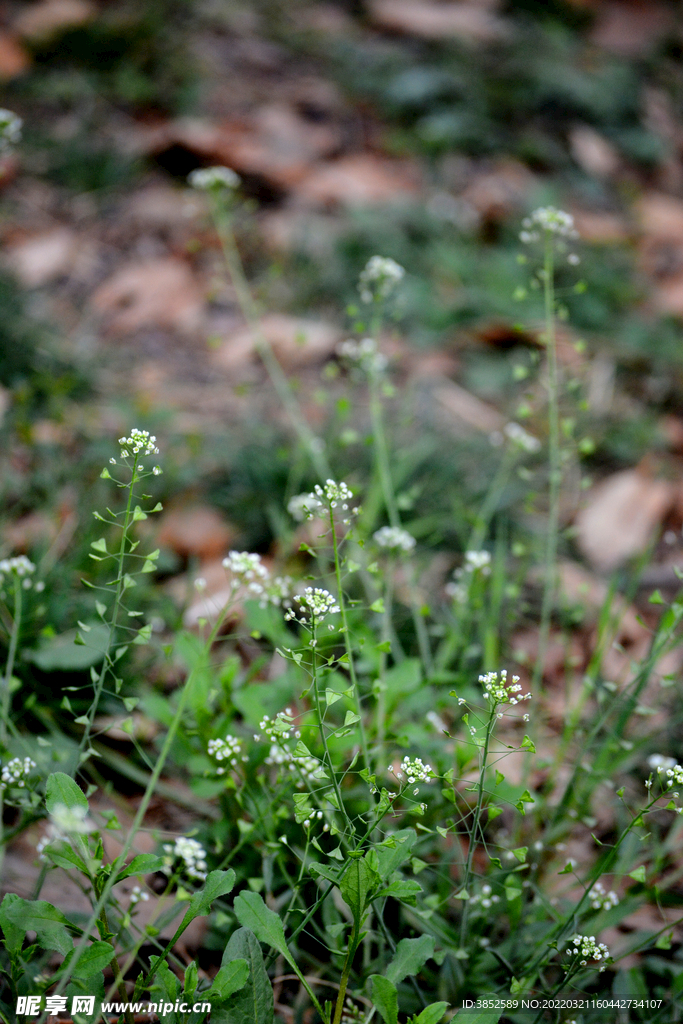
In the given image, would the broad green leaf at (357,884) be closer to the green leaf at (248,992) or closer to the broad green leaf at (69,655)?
the green leaf at (248,992)

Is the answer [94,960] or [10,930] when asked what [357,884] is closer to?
[94,960]

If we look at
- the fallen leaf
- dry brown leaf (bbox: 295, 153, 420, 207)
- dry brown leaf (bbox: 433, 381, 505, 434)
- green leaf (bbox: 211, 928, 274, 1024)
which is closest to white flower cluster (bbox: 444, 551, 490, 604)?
green leaf (bbox: 211, 928, 274, 1024)

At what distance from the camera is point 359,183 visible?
12.4ft

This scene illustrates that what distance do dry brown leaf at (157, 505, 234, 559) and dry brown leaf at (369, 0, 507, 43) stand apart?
13.1ft

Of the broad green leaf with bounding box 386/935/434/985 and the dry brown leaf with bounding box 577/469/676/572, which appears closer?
the broad green leaf with bounding box 386/935/434/985

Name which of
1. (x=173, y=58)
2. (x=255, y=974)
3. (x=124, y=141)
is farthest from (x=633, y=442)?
(x=173, y=58)

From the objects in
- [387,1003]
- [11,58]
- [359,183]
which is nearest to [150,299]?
[359,183]

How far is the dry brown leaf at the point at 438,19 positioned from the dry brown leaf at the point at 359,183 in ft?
4.25

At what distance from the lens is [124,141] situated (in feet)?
12.2

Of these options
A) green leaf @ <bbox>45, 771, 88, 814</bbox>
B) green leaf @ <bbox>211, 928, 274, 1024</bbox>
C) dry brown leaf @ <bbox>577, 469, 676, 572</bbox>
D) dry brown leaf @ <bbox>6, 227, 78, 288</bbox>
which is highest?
green leaf @ <bbox>45, 771, 88, 814</bbox>

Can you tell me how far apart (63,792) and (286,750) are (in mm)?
320

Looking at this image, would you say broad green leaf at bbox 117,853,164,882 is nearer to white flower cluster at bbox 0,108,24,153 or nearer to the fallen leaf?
white flower cluster at bbox 0,108,24,153

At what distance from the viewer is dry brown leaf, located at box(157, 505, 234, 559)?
6.81 ft

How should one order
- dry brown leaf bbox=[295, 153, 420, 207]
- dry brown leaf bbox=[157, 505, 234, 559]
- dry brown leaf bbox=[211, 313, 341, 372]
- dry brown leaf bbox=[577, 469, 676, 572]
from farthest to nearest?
dry brown leaf bbox=[295, 153, 420, 207] → dry brown leaf bbox=[211, 313, 341, 372] → dry brown leaf bbox=[577, 469, 676, 572] → dry brown leaf bbox=[157, 505, 234, 559]
